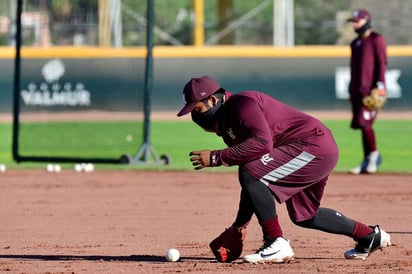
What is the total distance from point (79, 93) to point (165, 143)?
78.1 inches

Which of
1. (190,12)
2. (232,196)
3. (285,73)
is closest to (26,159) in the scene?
(232,196)

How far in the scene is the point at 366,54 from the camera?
1538 cm

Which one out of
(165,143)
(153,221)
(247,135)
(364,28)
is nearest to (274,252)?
(247,135)

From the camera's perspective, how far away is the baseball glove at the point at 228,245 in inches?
320

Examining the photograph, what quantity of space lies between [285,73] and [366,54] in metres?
12.2

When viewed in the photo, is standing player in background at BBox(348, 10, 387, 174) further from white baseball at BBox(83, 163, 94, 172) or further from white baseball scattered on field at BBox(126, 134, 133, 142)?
white baseball scattered on field at BBox(126, 134, 133, 142)

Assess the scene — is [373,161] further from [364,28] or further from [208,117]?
[208,117]

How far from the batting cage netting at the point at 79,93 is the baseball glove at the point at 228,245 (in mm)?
8660

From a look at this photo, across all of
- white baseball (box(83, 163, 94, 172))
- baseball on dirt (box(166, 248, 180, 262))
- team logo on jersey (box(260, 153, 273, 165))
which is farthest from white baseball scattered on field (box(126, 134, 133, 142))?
team logo on jersey (box(260, 153, 273, 165))

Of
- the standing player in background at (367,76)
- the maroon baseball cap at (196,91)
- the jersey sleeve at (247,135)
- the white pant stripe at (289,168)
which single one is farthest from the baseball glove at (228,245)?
the standing player in background at (367,76)

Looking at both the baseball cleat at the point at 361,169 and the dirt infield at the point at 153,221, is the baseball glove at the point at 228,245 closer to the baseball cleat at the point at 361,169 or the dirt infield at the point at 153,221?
the dirt infield at the point at 153,221

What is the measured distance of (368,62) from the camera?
1540 centimetres

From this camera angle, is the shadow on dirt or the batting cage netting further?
the batting cage netting

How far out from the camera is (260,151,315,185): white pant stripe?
7.89m
